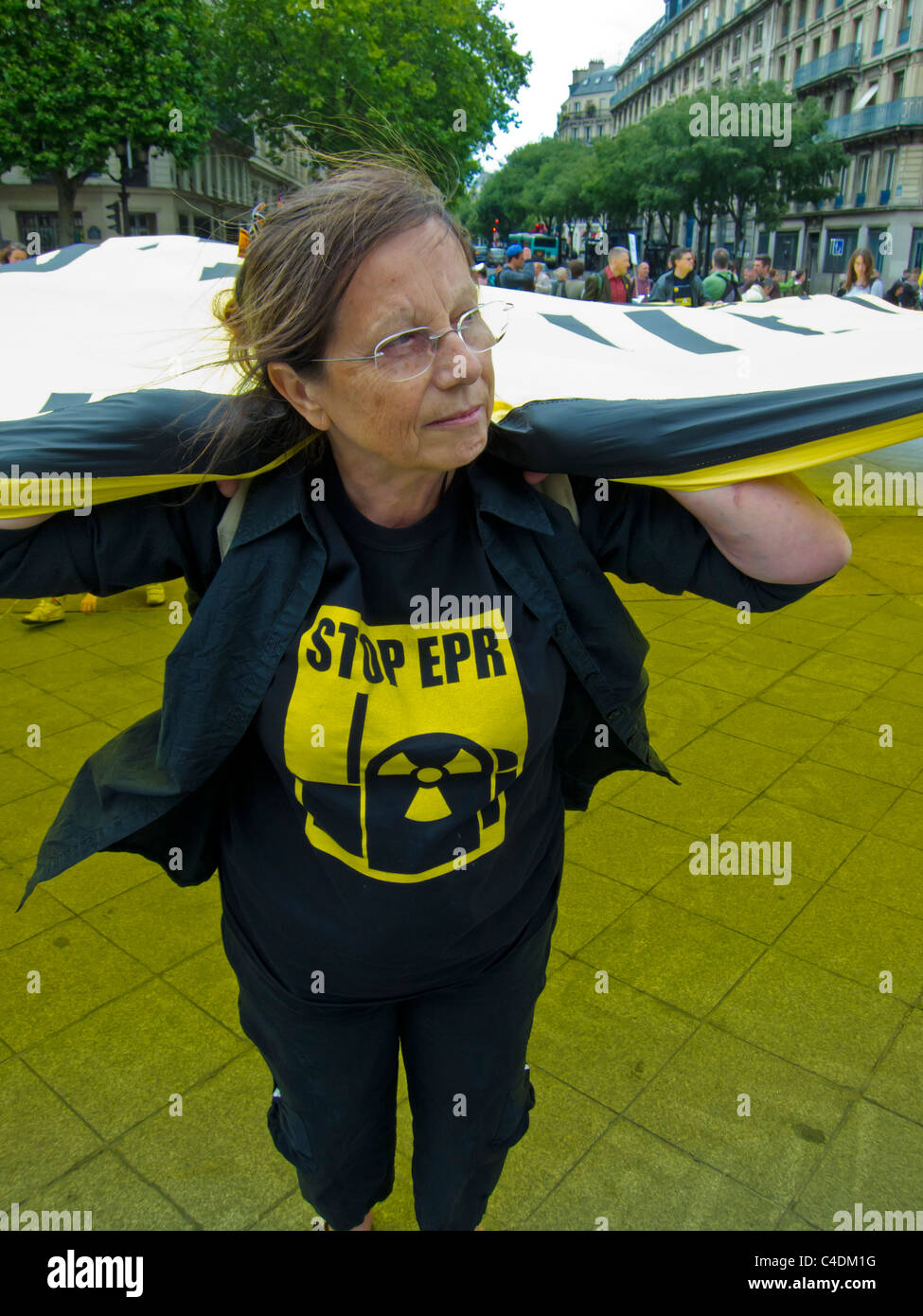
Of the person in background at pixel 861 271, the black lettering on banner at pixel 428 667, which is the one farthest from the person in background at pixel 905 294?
the black lettering on banner at pixel 428 667

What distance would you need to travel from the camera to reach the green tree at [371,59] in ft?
102

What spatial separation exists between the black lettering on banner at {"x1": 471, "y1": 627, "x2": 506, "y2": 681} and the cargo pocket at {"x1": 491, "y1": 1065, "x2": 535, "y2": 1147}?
0.85m

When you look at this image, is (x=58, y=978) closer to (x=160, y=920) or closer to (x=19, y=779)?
(x=160, y=920)

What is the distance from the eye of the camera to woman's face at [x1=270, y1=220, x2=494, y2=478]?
1300 mm

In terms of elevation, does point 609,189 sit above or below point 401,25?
below

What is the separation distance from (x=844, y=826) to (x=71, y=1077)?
9.48ft

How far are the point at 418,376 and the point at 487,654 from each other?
16.0 inches

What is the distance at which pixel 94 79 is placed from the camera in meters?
24.5

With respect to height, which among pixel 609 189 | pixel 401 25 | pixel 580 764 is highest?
pixel 401 25

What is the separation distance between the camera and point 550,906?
5.82ft

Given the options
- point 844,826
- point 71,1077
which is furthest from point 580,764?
point 844,826

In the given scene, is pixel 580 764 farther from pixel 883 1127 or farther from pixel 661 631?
pixel 661 631

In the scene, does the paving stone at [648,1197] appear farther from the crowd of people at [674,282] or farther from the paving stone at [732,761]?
the crowd of people at [674,282]

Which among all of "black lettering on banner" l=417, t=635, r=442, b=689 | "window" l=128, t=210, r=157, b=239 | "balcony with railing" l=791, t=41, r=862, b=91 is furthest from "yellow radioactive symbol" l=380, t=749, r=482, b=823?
"balcony with railing" l=791, t=41, r=862, b=91
